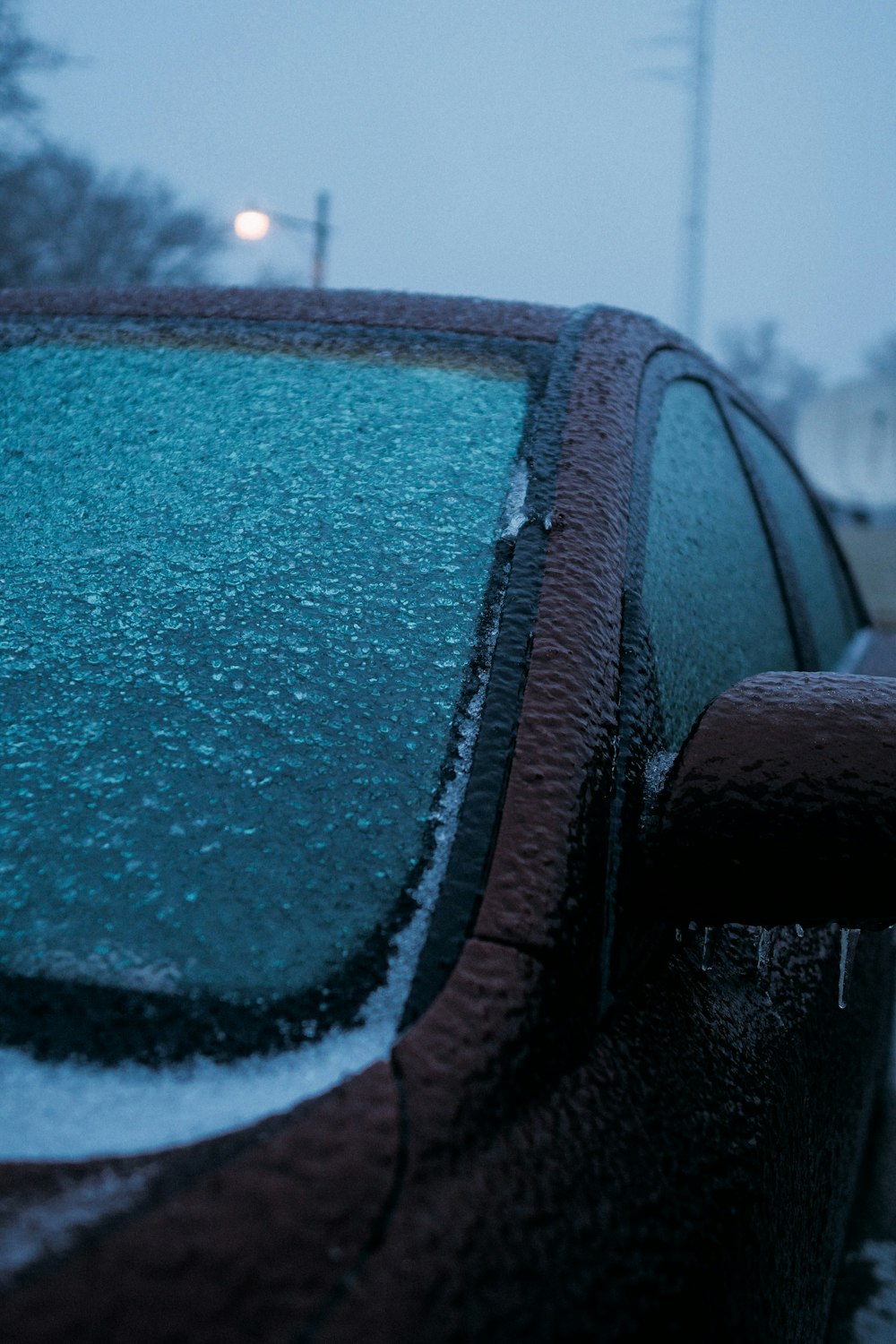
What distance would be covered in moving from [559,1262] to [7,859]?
0.47 meters

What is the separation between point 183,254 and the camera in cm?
2550

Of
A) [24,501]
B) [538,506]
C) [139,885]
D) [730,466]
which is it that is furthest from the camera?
[730,466]

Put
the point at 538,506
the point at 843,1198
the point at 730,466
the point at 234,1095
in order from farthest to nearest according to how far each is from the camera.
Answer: the point at 730,466
the point at 843,1198
the point at 538,506
the point at 234,1095

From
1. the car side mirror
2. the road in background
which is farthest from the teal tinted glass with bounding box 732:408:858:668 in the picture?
the road in background

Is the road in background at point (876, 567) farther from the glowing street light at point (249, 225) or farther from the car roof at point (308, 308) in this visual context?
the car roof at point (308, 308)

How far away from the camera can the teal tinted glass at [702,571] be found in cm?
116

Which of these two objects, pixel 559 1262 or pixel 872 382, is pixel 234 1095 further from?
pixel 872 382

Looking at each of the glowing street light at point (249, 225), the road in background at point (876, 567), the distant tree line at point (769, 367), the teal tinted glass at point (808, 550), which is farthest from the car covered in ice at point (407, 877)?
the distant tree line at point (769, 367)

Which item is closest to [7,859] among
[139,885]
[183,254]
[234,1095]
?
[139,885]

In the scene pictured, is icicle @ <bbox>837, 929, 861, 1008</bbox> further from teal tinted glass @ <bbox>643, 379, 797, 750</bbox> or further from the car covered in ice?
teal tinted glass @ <bbox>643, 379, 797, 750</bbox>

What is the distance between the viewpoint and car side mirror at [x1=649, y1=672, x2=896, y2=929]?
80 cm

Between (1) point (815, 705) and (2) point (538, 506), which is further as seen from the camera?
(2) point (538, 506)

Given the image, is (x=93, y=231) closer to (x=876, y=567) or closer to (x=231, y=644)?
(x=876, y=567)

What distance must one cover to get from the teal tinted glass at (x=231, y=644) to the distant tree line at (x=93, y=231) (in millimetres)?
23321
